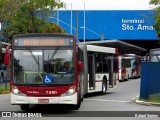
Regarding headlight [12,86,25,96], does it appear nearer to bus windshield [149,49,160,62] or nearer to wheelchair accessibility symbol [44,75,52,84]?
wheelchair accessibility symbol [44,75,52,84]

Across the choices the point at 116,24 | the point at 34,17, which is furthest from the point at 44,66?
the point at 116,24

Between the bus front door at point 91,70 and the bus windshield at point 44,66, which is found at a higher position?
the bus windshield at point 44,66

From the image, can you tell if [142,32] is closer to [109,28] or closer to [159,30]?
[109,28]

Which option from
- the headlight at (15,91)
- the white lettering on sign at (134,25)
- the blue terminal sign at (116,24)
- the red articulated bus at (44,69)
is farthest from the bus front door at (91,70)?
the white lettering on sign at (134,25)

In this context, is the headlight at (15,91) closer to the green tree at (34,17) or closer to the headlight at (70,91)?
the headlight at (70,91)

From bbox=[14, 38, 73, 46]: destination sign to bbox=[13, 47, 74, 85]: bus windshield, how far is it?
0.64 feet

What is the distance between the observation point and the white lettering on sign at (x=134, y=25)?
268 feet

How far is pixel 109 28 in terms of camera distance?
82.8 meters

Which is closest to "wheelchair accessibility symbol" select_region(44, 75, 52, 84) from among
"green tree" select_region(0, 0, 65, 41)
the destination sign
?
the destination sign

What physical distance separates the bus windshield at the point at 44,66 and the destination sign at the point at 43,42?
20 centimetres

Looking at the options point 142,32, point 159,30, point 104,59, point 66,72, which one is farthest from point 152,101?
point 142,32

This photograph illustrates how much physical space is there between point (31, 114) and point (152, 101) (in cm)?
649

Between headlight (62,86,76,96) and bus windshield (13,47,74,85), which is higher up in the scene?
bus windshield (13,47,74,85)

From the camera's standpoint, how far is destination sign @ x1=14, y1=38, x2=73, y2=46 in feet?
56.2
